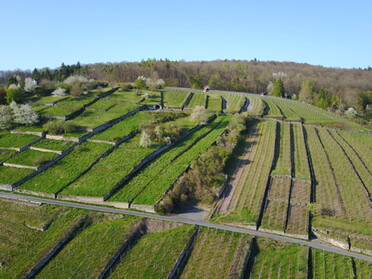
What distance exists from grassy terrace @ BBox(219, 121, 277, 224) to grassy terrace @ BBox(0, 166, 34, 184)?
1070 inches

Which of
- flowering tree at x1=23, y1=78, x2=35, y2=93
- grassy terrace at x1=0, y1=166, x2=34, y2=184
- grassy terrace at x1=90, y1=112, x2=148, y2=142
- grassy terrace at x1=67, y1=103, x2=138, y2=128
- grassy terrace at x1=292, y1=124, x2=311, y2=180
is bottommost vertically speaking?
grassy terrace at x1=0, y1=166, x2=34, y2=184

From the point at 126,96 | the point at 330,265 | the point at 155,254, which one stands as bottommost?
the point at 155,254

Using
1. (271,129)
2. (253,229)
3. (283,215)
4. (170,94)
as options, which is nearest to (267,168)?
(283,215)

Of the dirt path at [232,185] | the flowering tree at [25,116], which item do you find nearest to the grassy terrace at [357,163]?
the dirt path at [232,185]

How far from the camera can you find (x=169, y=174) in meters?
42.8

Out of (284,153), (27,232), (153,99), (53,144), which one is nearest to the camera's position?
(27,232)

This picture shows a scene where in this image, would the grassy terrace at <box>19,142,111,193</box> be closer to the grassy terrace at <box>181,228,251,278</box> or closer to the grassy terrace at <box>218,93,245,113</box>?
the grassy terrace at <box>181,228,251,278</box>

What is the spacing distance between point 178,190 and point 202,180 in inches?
171

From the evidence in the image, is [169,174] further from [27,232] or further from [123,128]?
[27,232]

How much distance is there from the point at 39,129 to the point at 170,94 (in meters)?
41.4

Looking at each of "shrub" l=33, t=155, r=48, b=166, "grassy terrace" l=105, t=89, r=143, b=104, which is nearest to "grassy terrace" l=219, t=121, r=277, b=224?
"shrub" l=33, t=155, r=48, b=166

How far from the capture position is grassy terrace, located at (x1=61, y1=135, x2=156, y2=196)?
38531 millimetres

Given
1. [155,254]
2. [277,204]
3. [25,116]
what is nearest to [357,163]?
[277,204]

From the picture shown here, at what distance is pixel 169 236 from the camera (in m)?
31.6
